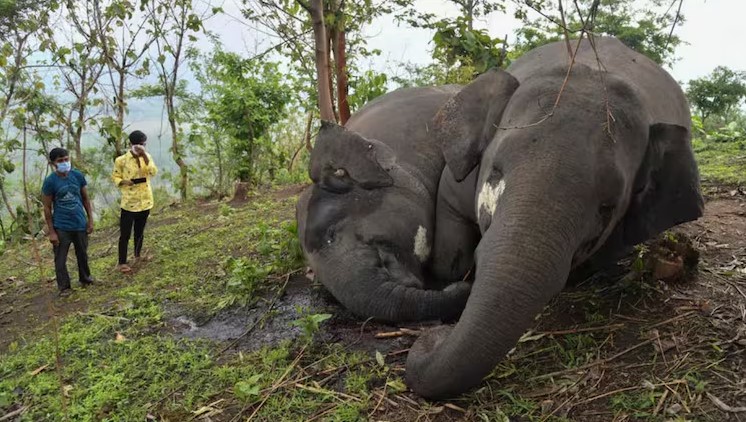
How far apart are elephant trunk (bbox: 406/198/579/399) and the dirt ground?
21cm

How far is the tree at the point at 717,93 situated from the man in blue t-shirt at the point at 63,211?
15132 mm

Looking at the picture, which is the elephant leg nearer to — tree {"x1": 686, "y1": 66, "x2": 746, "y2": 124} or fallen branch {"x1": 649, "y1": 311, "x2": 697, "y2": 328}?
fallen branch {"x1": 649, "y1": 311, "x2": 697, "y2": 328}

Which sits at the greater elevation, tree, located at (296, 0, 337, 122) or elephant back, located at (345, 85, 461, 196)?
tree, located at (296, 0, 337, 122)

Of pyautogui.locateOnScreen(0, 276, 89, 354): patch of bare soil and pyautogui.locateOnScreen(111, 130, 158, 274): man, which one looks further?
pyautogui.locateOnScreen(111, 130, 158, 274): man

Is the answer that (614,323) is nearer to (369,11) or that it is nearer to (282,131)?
(369,11)

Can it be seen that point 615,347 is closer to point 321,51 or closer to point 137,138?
point 321,51

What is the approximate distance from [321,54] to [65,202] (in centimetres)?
300

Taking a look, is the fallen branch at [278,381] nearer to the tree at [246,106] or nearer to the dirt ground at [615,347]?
the dirt ground at [615,347]

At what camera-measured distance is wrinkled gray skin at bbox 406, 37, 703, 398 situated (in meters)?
2.63

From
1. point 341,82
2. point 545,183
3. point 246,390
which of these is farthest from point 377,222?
point 341,82

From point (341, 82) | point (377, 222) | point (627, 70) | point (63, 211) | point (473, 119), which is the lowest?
point (63, 211)

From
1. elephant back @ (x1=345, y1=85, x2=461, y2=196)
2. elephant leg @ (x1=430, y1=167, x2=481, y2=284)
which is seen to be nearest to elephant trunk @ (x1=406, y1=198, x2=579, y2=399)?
elephant leg @ (x1=430, y1=167, x2=481, y2=284)

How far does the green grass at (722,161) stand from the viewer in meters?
6.53

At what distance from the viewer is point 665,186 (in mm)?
3357
